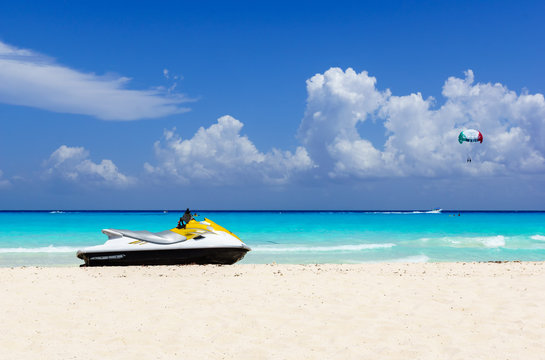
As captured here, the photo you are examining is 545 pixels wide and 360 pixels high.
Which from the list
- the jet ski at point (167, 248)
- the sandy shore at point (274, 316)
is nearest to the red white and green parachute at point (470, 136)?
the sandy shore at point (274, 316)

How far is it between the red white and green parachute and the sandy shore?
1754 cm

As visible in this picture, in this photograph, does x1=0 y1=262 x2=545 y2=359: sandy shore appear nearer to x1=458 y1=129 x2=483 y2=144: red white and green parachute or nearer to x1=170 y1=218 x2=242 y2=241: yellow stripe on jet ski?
x1=170 y1=218 x2=242 y2=241: yellow stripe on jet ski

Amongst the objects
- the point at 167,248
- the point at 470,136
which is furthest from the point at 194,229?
the point at 470,136

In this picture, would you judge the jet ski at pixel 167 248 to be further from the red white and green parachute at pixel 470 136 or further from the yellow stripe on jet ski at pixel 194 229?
the red white and green parachute at pixel 470 136

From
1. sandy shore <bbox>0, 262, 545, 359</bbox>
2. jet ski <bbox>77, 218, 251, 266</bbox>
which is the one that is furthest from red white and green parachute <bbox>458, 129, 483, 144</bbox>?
jet ski <bbox>77, 218, 251, 266</bbox>

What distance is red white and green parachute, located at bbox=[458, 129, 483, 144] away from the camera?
27.8m

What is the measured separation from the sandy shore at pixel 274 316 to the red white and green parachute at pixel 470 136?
17.5 m

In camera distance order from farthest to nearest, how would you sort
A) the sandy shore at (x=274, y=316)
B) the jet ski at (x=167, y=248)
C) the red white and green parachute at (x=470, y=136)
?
1. the red white and green parachute at (x=470, y=136)
2. the jet ski at (x=167, y=248)
3. the sandy shore at (x=274, y=316)

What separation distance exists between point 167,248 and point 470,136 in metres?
21.2

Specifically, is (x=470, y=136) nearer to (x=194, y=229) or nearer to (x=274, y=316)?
(x=194, y=229)

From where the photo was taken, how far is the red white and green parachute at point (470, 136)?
27.8 m

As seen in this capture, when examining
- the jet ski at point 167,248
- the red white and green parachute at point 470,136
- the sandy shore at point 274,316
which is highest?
the red white and green parachute at point 470,136

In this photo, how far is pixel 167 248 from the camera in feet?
44.7

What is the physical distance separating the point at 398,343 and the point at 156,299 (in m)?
4.66
